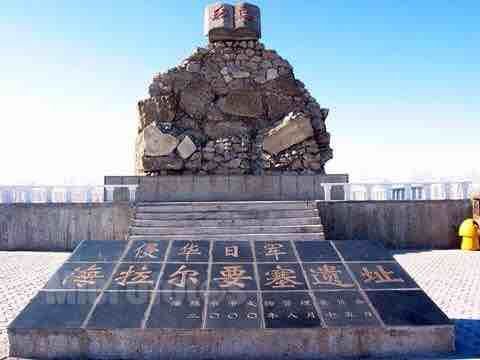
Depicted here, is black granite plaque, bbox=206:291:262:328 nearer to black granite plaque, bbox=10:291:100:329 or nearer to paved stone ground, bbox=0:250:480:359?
black granite plaque, bbox=10:291:100:329

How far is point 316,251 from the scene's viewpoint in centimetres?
487

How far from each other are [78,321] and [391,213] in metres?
7.36

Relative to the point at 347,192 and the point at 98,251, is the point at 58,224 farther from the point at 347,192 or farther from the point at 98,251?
the point at 347,192

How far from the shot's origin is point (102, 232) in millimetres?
9219

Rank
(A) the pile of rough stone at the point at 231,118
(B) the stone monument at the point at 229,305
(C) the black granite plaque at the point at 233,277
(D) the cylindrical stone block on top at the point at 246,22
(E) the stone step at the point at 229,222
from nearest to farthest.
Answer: (B) the stone monument at the point at 229,305, (C) the black granite plaque at the point at 233,277, (E) the stone step at the point at 229,222, (A) the pile of rough stone at the point at 231,118, (D) the cylindrical stone block on top at the point at 246,22

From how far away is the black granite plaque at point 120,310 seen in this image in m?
3.66

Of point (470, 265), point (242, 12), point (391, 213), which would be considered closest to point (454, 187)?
point (391, 213)

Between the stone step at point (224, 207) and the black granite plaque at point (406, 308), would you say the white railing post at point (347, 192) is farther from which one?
the black granite plaque at point (406, 308)

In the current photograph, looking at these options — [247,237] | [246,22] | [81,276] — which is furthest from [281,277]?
[246,22]

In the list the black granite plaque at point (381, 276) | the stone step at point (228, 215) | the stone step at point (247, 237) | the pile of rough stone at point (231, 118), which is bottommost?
the stone step at point (247, 237)

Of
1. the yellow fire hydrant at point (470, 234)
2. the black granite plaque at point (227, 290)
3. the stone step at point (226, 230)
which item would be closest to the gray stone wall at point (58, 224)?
the stone step at point (226, 230)

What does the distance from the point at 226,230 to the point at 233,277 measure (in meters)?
4.07

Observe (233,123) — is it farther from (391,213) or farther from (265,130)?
(391,213)

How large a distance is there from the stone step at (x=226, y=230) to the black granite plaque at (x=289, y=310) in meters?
4.22
